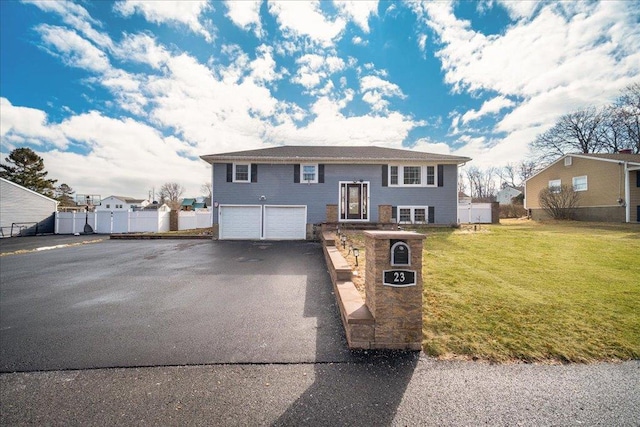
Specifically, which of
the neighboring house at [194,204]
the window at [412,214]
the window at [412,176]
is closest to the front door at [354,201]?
the window at [412,176]

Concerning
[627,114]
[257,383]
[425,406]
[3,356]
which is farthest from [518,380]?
[627,114]

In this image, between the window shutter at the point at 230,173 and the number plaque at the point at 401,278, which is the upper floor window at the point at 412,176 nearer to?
the window shutter at the point at 230,173

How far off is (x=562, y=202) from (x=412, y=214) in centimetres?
1503

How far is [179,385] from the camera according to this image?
2.63 m

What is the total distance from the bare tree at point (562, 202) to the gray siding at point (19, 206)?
4244 cm

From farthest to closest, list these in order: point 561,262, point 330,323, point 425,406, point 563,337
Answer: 1. point 561,262
2. point 330,323
3. point 563,337
4. point 425,406

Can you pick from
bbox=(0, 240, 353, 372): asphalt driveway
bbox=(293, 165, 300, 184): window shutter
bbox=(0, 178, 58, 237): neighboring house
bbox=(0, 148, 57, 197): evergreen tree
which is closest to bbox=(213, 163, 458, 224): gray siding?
bbox=(293, 165, 300, 184): window shutter

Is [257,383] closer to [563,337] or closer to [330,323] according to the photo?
[330,323]

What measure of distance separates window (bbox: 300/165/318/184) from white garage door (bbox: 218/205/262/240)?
10.5 ft

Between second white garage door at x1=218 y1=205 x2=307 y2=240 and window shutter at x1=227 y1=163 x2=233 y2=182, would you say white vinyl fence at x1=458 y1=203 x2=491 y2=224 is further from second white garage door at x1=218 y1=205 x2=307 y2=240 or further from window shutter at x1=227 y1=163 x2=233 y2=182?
window shutter at x1=227 y1=163 x2=233 y2=182

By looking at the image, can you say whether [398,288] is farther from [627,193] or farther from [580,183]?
[580,183]

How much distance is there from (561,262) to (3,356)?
36.7 feet

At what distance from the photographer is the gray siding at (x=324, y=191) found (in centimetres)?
1545

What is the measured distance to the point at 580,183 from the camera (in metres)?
21.1
